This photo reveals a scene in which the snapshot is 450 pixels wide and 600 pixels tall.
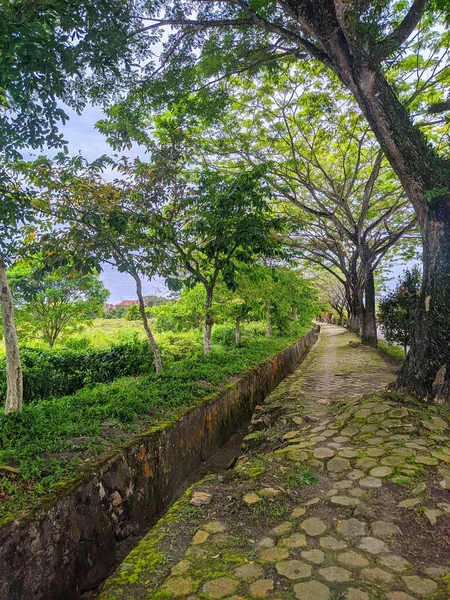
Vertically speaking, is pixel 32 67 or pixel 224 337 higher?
pixel 32 67

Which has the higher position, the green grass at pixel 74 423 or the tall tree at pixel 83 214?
the tall tree at pixel 83 214

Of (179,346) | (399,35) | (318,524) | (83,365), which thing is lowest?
(318,524)

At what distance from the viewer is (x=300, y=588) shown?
2.09 meters

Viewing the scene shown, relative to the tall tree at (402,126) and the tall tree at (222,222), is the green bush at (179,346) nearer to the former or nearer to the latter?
the tall tree at (222,222)

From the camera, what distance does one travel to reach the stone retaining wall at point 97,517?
2.11 meters

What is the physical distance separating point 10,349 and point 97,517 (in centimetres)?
224

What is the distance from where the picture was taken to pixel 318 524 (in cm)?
274

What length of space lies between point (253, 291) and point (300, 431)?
5334mm

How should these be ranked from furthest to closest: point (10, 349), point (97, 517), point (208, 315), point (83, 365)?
point (83, 365), point (208, 315), point (10, 349), point (97, 517)

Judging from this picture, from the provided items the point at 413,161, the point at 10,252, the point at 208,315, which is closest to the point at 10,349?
the point at 10,252

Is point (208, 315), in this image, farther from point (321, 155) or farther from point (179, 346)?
→ point (321, 155)

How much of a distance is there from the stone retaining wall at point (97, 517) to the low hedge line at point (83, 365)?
428cm

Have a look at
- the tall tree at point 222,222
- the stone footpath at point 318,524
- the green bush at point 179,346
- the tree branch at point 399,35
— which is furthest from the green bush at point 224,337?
the tree branch at point 399,35

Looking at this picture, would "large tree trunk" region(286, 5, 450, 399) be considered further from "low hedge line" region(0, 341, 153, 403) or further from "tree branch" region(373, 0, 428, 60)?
"low hedge line" region(0, 341, 153, 403)
